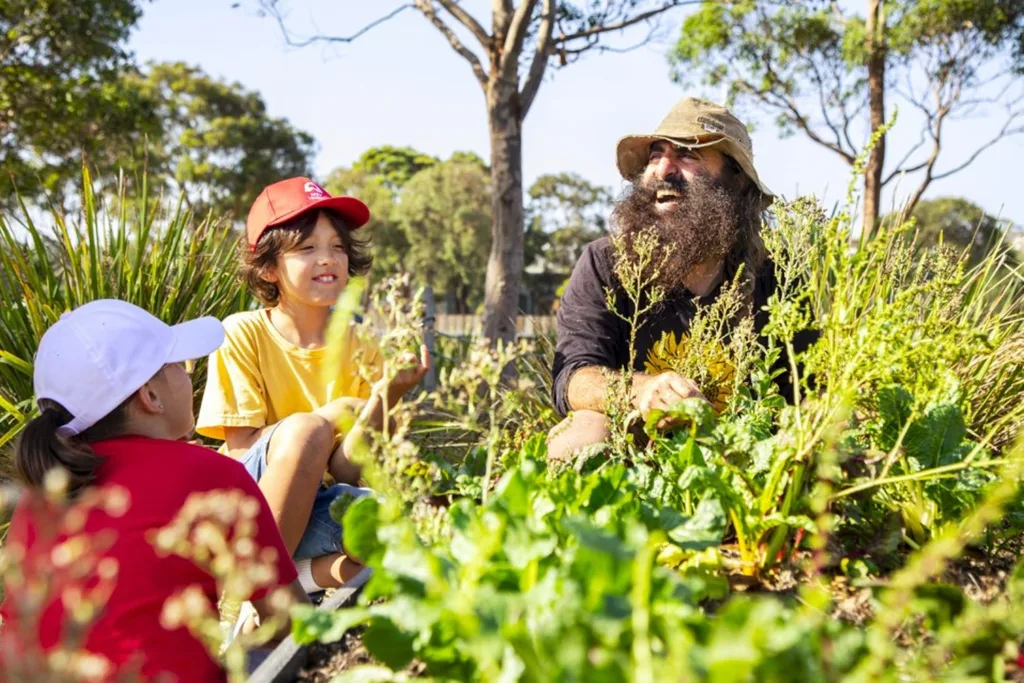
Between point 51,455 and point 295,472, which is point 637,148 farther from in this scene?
point 51,455

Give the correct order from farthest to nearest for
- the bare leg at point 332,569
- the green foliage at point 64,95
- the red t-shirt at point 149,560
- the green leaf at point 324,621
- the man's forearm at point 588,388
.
→ the green foliage at point 64,95 → the man's forearm at point 588,388 → the bare leg at point 332,569 → the red t-shirt at point 149,560 → the green leaf at point 324,621

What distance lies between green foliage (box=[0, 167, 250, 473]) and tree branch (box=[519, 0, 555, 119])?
433cm

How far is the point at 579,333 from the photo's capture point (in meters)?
3.16

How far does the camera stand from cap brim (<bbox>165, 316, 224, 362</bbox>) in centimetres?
207

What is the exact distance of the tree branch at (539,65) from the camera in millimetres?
8367

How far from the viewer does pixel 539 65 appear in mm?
8453

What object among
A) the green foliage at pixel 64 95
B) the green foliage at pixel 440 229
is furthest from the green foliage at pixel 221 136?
the green foliage at pixel 64 95

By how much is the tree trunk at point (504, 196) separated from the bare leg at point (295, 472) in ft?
19.1

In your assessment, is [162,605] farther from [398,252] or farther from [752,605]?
[398,252]

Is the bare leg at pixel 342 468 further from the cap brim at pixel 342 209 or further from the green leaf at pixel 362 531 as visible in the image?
the green leaf at pixel 362 531

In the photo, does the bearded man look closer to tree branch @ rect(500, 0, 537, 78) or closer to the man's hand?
the man's hand

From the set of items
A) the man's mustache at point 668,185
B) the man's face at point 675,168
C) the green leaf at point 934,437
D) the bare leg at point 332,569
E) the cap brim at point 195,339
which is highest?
the man's face at point 675,168

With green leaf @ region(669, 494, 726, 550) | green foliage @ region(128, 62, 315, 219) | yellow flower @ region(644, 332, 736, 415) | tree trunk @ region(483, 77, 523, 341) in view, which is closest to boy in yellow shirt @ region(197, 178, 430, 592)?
yellow flower @ region(644, 332, 736, 415)

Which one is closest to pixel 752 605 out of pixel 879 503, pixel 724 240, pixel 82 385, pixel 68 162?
pixel 879 503
